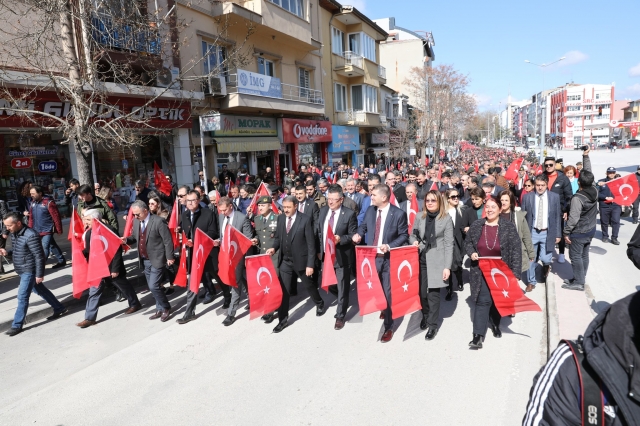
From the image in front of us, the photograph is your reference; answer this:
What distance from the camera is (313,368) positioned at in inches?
194

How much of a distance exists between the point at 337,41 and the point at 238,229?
24116 mm

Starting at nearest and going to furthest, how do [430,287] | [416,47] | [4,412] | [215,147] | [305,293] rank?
[4,412]
[430,287]
[305,293]
[215,147]
[416,47]

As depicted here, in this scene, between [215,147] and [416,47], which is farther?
[416,47]

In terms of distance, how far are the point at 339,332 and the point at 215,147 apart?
12566mm

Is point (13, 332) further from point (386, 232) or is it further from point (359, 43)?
point (359, 43)

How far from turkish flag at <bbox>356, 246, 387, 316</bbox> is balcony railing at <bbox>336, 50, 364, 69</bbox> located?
2344 cm

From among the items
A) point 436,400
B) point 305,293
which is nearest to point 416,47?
point 305,293

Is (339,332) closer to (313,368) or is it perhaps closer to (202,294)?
(313,368)

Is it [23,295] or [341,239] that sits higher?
[341,239]

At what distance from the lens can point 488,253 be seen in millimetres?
5230

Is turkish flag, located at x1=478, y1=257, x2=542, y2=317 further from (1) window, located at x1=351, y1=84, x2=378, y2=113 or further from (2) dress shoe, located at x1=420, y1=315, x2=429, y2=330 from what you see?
(1) window, located at x1=351, y1=84, x2=378, y2=113

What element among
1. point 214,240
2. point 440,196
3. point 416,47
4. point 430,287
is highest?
point 416,47

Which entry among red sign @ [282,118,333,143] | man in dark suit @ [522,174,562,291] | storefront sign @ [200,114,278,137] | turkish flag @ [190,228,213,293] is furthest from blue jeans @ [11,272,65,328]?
red sign @ [282,118,333,143]

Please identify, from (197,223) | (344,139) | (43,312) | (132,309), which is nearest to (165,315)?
(132,309)
